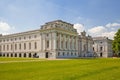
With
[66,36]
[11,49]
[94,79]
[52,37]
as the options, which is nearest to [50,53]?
A: [52,37]

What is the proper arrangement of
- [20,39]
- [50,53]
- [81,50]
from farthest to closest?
[81,50] → [20,39] → [50,53]

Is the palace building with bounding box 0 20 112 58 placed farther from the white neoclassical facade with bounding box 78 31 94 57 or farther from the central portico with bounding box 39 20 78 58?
the white neoclassical facade with bounding box 78 31 94 57

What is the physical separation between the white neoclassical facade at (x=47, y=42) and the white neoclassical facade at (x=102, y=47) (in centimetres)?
4179

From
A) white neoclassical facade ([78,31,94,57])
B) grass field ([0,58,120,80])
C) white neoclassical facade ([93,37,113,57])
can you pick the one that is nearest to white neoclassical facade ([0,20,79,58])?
white neoclassical facade ([78,31,94,57])

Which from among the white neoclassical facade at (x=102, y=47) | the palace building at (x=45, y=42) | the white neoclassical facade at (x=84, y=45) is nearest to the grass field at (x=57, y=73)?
the palace building at (x=45, y=42)

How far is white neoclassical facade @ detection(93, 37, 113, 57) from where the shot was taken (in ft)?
408

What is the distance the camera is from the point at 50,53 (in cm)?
7538

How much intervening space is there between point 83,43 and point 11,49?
4573 centimetres

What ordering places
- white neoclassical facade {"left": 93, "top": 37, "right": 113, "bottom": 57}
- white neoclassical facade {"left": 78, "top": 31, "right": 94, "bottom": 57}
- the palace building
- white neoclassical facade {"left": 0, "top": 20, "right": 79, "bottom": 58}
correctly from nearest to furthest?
white neoclassical facade {"left": 0, "top": 20, "right": 79, "bottom": 58} → the palace building → white neoclassical facade {"left": 78, "top": 31, "right": 94, "bottom": 57} → white neoclassical facade {"left": 93, "top": 37, "right": 113, "bottom": 57}

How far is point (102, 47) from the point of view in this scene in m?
126

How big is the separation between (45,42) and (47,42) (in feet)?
3.11

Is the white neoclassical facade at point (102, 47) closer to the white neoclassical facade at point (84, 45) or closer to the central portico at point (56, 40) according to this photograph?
the white neoclassical facade at point (84, 45)

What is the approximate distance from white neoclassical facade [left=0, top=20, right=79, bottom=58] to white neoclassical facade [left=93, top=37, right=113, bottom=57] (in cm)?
4179

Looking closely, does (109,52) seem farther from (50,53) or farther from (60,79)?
(60,79)
